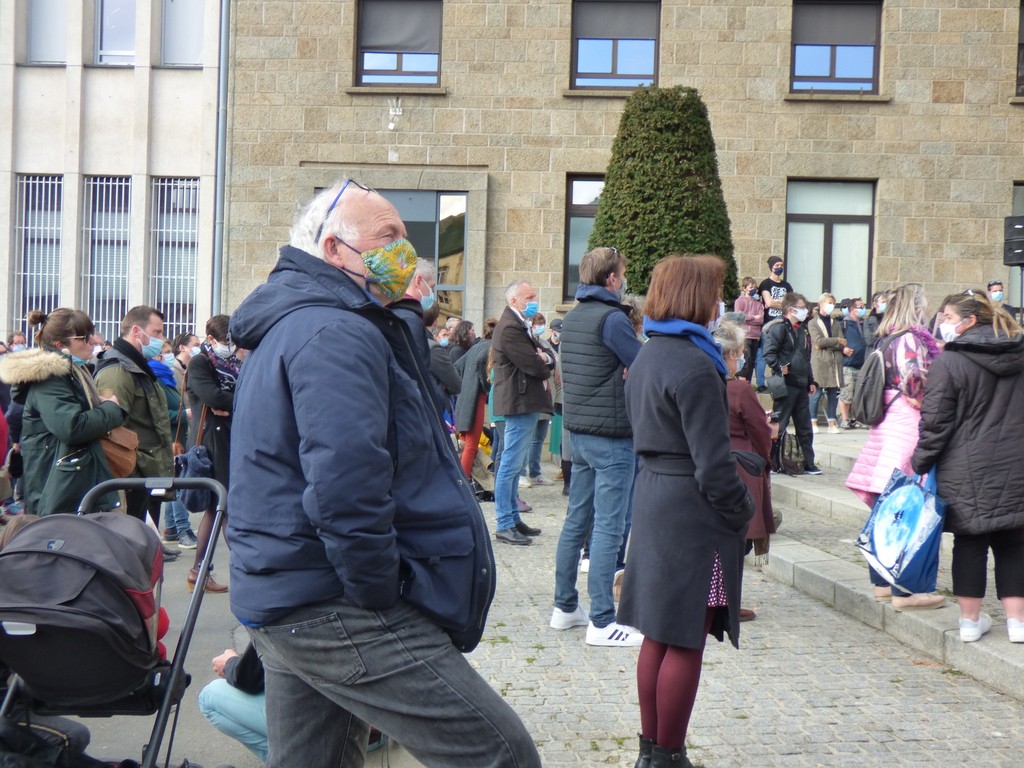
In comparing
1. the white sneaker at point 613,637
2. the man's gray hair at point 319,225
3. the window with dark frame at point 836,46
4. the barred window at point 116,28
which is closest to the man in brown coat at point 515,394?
the white sneaker at point 613,637

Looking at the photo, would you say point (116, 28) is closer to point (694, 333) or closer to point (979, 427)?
point (979, 427)

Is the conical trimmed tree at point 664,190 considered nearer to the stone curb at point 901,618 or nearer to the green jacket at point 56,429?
the stone curb at point 901,618

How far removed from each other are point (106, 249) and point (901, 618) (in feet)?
59.2

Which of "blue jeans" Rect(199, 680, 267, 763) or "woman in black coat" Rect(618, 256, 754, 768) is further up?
"woman in black coat" Rect(618, 256, 754, 768)

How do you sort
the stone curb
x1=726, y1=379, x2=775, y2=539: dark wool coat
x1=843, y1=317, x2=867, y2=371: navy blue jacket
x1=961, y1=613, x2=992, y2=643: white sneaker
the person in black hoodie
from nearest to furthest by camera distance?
the stone curb < x1=961, y1=613, x2=992, y2=643: white sneaker < x1=726, y1=379, x2=775, y2=539: dark wool coat < the person in black hoodie < x1=843, y1=317, x2=867, y2=371: navy blue jacket

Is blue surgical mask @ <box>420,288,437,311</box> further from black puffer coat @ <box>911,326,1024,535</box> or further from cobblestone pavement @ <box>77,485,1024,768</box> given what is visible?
black puffer coat @ <box>911,326,1024,535</box>

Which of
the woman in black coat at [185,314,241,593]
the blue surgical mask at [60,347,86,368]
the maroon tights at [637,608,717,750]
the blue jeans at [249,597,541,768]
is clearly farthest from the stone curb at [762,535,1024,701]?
the blue surgical mask at [60,347,86,368]

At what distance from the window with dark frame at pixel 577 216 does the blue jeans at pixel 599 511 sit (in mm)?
13691

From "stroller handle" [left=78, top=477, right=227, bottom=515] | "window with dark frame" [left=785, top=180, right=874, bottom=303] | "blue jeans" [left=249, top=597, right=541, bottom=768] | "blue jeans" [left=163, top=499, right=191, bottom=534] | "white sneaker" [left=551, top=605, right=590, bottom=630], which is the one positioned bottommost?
"blue jeans" [left=163, top=499, right=191, bottom=534]

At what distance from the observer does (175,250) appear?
68.6ft

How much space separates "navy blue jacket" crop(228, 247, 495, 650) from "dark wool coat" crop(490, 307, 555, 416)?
20.3ft

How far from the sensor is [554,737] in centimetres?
466

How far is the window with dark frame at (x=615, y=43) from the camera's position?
65.1 feet

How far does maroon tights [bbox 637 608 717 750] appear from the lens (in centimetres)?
404
